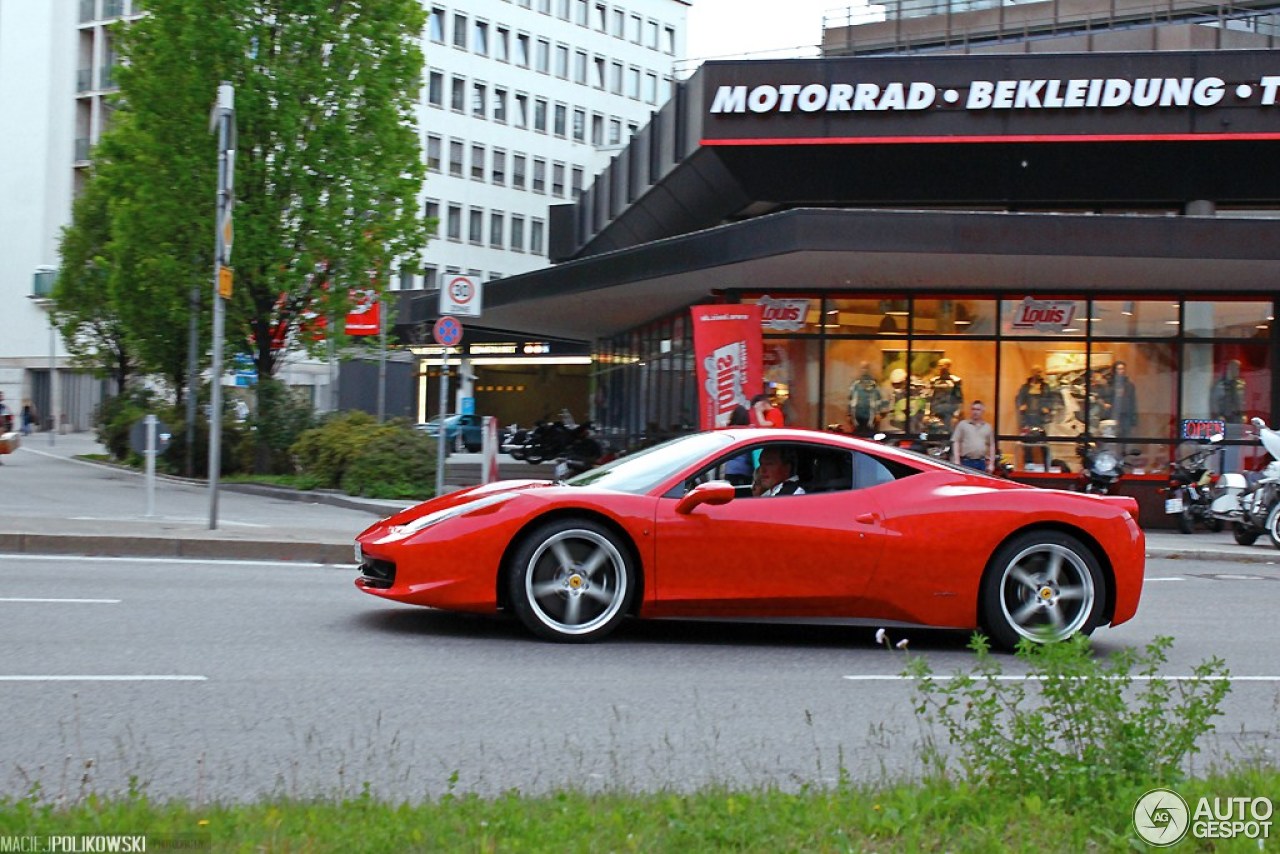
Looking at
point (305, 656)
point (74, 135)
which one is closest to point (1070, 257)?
point (305, 656)

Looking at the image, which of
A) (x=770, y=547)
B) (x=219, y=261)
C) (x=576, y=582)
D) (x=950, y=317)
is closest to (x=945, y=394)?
(x=950, y=317)

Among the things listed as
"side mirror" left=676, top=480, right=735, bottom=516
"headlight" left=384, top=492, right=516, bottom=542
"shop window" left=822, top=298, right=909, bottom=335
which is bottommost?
"headlight" left=384, top=492, right=516, bottom=542

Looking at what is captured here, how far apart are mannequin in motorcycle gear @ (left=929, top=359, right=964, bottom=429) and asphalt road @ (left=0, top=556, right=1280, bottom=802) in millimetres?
13448

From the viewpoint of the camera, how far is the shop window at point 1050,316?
963 inches

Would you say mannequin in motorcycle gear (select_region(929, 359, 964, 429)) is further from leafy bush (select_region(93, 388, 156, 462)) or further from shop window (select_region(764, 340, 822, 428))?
leafy bush (select_region(93, 388, 156, 462))

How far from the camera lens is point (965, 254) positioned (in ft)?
70.1

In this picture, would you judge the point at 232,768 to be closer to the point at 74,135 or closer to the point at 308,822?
the point at 308,822

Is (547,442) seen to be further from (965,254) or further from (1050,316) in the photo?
(965,254)

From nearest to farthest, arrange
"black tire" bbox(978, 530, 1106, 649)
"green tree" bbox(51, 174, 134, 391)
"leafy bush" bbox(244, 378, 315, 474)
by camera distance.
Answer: "black tire" bbox(978, 530, 1106, 649), "leafy bush" bbox(244, 378, 315, 474), "green tree" bbox(51, 174, 134, 391)

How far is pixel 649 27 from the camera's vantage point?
92188 mm

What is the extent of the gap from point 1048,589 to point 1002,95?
17.8 meters

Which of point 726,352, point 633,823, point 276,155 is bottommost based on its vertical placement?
point 633,823

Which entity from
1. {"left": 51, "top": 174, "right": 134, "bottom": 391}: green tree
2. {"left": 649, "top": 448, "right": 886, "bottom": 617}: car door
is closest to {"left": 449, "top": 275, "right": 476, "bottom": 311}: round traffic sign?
{"left": 649, "top": 448, "right": 886, "bottom": 617}: car door

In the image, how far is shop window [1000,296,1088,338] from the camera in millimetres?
24469
